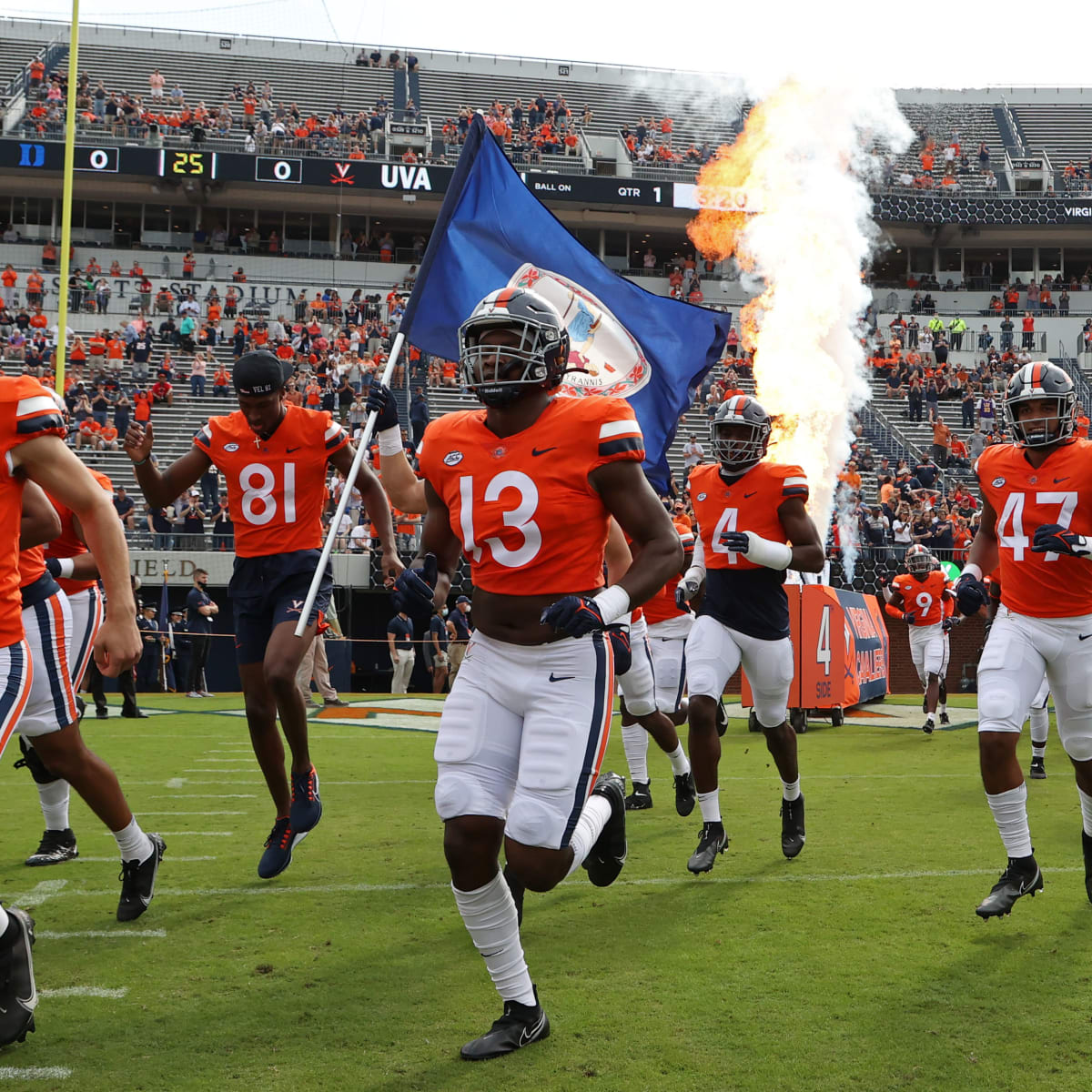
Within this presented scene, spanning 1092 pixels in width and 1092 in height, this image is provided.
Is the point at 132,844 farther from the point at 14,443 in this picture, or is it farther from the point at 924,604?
the point at 924,604

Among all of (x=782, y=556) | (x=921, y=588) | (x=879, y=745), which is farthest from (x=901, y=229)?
(x=782, y=556)

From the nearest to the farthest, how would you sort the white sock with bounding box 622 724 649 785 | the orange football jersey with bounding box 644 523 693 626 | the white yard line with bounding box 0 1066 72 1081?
the white yard line with bounding box 0 1066 72 1081
the white sock with bounding box 622 724 649 785
the orange football jersey with bounding box 644 523 693 626

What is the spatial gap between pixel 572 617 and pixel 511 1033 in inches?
47.5

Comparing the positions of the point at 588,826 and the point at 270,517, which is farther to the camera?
the point at 270,517

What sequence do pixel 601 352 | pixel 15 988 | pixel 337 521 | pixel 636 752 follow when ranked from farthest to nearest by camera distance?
pixel 601 352
pixel 636 752
pixel 337 521
pixel 15 988

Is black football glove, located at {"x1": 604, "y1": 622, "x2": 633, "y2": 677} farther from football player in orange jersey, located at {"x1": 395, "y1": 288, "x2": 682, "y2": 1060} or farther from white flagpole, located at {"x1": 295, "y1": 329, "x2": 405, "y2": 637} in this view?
white flagpole, located at {"x1": 295, "y1": 329, "x2": 405, "y2": 637}

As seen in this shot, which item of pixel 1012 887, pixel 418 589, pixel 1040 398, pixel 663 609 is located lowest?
pixel 1012 887

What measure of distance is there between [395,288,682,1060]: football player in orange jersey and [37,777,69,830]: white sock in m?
3.02

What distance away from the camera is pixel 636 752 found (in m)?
7.75

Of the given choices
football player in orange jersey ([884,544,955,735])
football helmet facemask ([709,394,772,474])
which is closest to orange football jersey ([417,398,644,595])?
football helmet facemask ([709,394,772,474])

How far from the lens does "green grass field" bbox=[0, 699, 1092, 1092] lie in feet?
11.0

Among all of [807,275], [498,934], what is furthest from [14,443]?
[807,275]

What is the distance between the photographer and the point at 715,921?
4852 millimetres

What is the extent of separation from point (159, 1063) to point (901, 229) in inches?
1483
